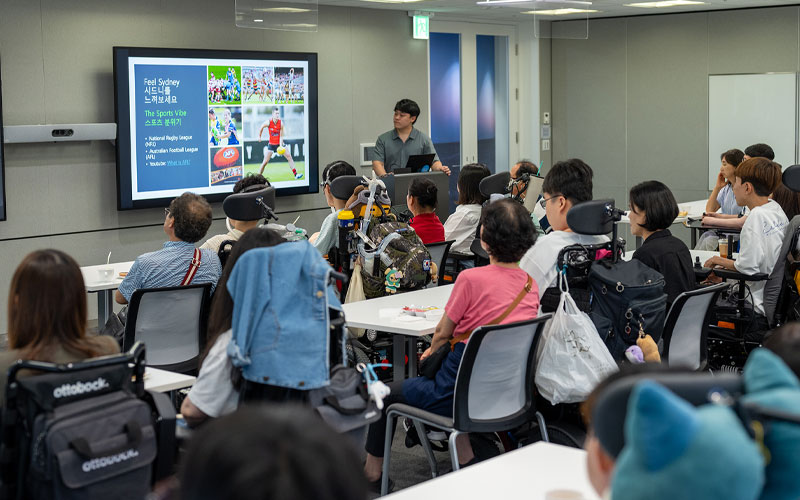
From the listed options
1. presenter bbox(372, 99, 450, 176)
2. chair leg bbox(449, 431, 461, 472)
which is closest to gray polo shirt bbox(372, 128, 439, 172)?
presenter bbox(372, 99, 450, 176)

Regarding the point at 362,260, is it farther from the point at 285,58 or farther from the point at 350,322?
the point at 285,58

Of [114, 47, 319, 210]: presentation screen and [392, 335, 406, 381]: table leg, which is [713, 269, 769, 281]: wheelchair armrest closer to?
[392, 335, 406, 381]: table leg

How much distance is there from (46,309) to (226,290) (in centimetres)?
53

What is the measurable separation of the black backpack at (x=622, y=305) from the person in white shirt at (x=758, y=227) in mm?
1904

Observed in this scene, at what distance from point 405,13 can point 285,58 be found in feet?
5.97

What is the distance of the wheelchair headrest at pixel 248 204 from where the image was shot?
483cm

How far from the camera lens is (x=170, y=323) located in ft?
14.4

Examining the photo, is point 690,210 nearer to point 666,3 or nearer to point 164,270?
point 666,3

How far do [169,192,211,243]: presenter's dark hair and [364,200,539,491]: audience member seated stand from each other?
1409 millimetres

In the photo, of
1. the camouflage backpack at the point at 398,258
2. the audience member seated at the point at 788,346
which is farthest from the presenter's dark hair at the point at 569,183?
the audience member seated at the point at 788,346

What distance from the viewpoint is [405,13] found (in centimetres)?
970

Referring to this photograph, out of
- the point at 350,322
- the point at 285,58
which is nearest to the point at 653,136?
the point at 285,58

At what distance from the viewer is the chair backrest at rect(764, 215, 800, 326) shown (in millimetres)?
5320

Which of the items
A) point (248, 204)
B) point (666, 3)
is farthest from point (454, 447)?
point (666, 3)
